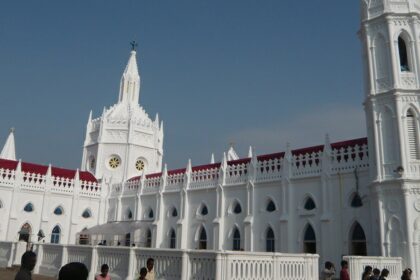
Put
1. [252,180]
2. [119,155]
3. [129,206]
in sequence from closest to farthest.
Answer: [252,180] < [129,206] < [119,155]

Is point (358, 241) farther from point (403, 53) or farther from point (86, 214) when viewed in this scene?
point (86, 214)

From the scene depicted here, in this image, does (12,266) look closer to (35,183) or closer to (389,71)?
(35,183)

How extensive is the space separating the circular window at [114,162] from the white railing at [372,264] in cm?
3419

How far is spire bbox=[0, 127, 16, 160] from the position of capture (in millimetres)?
54484

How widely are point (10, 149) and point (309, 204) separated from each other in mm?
43767

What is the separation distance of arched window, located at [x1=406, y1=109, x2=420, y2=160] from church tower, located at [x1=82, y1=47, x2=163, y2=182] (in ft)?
105

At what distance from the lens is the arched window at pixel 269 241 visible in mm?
29375

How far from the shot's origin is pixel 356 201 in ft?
84.4

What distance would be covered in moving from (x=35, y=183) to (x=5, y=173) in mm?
2881

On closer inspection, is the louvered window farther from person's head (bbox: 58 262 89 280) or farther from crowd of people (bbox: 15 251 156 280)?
person's head (bbox: 58 262 89 280)

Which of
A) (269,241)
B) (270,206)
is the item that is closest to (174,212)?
(270,206)

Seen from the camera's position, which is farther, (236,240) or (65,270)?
(236,240)

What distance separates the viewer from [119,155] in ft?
156

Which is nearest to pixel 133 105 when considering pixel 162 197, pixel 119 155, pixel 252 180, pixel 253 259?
pixel 119 155
